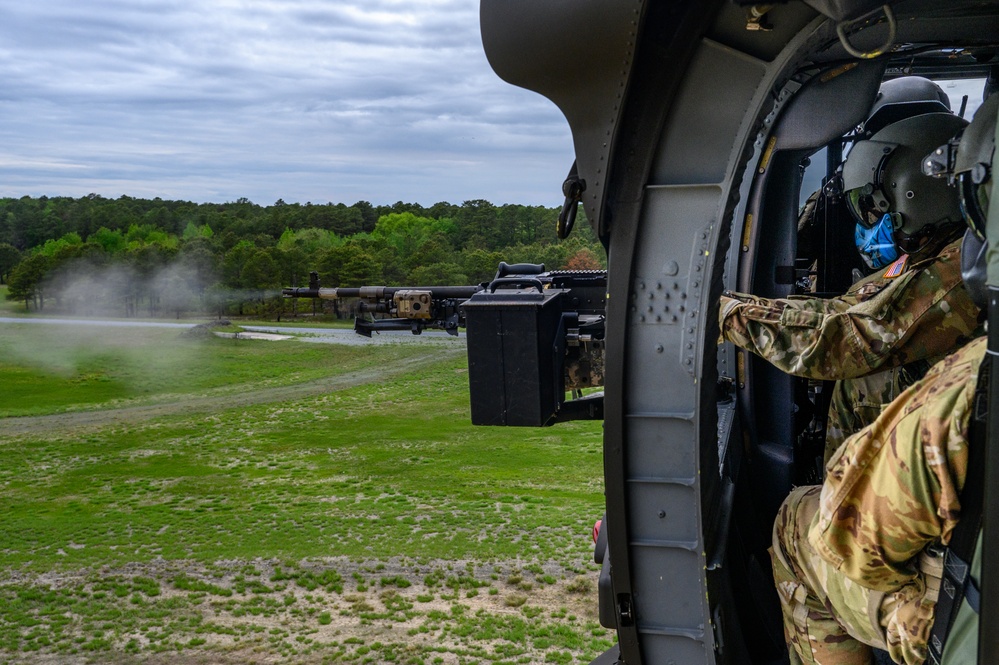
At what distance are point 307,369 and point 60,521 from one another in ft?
38.9

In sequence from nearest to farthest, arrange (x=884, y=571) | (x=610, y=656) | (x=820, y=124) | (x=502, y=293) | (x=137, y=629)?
(x=884, y=571)
(x=610, y=656)
(x=502, y=293)
(x=820, y=124)
(x=137, y=629)

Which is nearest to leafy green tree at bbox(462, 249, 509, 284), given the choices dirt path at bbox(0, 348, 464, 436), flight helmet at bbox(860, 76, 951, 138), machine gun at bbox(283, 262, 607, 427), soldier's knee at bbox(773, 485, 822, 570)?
dirt path at bbox(0, 348, 464, 436)

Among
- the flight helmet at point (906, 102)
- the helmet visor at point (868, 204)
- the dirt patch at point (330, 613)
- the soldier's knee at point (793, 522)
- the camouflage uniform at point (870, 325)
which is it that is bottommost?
the dirt patch at point (330, 613)

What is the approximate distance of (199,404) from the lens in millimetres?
20406

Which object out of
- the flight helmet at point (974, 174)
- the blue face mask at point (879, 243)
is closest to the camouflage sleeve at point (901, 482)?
the flight helmet at point (974, 174)

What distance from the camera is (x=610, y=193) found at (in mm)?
2646

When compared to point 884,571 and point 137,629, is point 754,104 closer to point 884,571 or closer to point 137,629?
point 884,571

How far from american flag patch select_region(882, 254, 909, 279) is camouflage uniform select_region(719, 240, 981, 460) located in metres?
0.03

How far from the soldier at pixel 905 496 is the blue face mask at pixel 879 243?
0.92 meters

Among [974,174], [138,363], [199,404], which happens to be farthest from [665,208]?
[138,363]

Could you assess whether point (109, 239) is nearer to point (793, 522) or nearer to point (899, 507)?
point (793, 522)

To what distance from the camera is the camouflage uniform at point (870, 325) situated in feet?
8.82

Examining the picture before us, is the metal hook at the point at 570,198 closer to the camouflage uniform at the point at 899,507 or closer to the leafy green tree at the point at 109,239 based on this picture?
the camouflage uniform at the point at 899,507

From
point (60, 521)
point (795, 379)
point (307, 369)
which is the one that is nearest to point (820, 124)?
point (795, 379)
